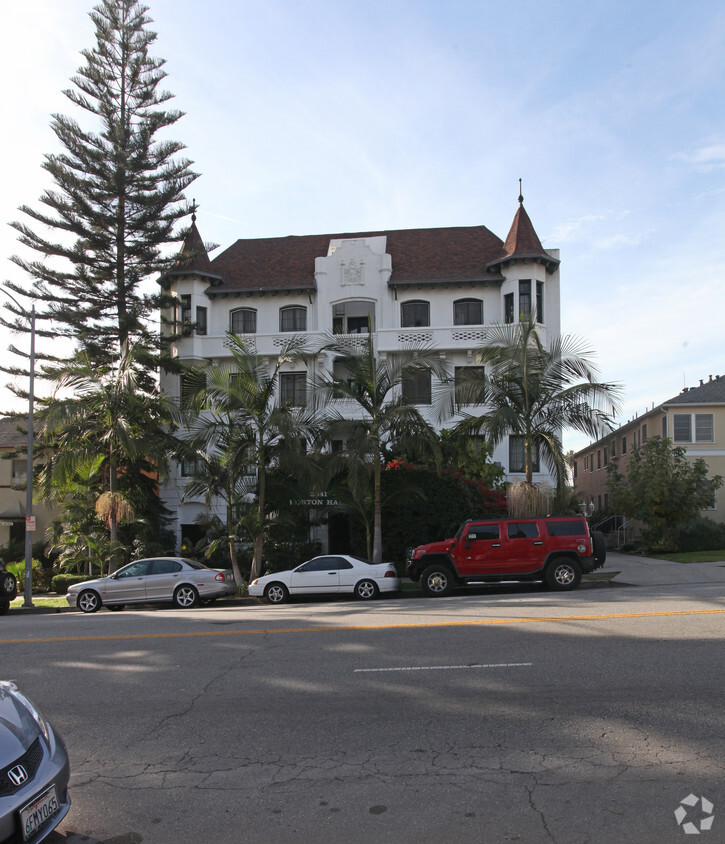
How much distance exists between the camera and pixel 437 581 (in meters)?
18.1

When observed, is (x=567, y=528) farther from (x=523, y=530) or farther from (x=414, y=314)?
(x=414, y=314)

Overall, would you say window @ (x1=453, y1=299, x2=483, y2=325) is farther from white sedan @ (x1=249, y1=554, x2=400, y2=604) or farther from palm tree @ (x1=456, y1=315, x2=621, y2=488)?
white sedan @ (x1=249, y1=554, x2=400, y2=604)

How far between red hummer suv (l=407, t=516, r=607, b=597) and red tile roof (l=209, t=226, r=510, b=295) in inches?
614

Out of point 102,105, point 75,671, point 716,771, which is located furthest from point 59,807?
point 102,105

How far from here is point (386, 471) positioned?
23.4m

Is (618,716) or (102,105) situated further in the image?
(102,105)

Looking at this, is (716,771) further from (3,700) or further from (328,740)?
(3,700)

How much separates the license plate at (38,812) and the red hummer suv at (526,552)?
14.5 meters

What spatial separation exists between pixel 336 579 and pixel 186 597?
4041mm

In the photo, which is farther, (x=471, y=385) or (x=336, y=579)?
(x=471, y=385)

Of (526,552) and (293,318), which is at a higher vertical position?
(293,318)

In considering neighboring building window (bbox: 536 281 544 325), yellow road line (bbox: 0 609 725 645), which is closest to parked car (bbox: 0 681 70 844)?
yellow road line (bbox: 0 609 725 645)

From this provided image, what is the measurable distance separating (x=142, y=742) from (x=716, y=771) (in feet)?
14.7

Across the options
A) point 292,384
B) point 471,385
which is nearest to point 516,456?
point 471,385
